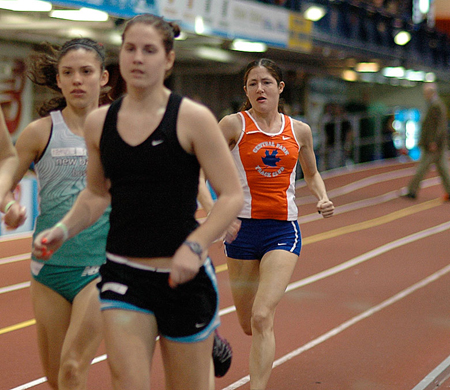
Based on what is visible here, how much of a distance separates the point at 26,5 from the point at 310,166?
854cm

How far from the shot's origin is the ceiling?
14.4 meters

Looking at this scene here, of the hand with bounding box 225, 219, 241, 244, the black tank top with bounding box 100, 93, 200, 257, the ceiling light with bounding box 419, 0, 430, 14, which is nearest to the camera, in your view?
the black tank top with bounding box 100, 93, 200, 257

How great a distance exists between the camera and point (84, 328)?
11.8 feet

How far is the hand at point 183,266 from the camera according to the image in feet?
8.71

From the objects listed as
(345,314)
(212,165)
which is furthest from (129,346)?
(345,314)

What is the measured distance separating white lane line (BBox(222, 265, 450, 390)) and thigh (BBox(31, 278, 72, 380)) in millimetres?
1817

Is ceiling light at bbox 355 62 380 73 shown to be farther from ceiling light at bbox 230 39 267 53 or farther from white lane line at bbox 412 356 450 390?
white lane line at bbox 412 356 450 390

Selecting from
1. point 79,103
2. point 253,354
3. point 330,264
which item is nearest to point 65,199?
point 79,103

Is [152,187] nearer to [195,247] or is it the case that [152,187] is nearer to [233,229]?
[195,247]

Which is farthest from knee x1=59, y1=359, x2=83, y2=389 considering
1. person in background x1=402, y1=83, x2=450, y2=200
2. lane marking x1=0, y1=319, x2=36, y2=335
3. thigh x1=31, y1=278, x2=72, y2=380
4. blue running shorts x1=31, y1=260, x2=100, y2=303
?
person in background x1=402, y1=83, x2=450, y2=200

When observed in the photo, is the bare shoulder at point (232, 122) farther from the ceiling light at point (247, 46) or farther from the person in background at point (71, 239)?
the ceiling light at point (247, 46)

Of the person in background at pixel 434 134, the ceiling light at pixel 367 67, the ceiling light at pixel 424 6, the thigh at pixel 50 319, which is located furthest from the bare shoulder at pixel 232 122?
the ceiling light at pixel 424 6

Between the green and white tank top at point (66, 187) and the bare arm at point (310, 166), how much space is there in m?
1.64

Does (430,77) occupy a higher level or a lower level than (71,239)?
higher
